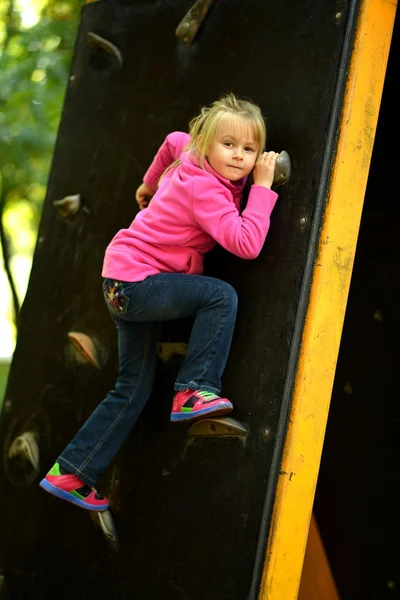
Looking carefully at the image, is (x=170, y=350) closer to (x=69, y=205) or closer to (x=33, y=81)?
(x=69, y=205)

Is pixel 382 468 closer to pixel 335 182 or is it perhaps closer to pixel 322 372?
pixel 322 372

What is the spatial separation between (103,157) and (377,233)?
3.18ft

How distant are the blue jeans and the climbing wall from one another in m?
0.07

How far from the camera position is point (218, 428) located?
2.18 metres

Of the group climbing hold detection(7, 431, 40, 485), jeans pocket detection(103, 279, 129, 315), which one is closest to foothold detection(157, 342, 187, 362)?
jeans pocket detection(103, 279, 129, 315)

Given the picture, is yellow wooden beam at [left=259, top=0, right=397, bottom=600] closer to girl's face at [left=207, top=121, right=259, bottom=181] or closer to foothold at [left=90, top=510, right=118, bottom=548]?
girl's face at [left=207, top=121, right=259, bottom=181]

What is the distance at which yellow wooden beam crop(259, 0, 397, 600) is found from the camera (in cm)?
204

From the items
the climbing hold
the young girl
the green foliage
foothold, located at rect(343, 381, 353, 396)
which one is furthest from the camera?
the green foliage

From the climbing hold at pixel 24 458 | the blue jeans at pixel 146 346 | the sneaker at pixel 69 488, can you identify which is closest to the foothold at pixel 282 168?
the blue jeans at pixel 146 346

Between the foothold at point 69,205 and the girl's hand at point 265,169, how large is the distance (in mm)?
869

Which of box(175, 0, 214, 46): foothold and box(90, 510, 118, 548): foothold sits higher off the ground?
box(175, 0, 214, 46): foothold

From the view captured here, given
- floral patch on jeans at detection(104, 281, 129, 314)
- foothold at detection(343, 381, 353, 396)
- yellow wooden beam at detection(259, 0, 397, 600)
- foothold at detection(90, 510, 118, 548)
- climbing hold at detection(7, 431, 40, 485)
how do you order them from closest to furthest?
1. yellow wooden beam at detection(259, 0, 397, 600)
2. floral patch on jeans at detection(104, 281, 129, 314)
3. foothold at detection(90, 510, 118, 548)
4. climbing hold at detection(7, 431, 40, 485)
5. foothold at detection(343, 381, 353, 396)

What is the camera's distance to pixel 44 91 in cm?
464

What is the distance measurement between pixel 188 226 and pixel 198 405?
0.47 meters
